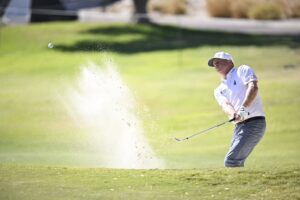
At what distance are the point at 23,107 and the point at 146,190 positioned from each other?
13376mm

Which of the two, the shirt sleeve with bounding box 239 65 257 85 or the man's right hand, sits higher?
the shirt sleeve with bounding box 239 65 257 85

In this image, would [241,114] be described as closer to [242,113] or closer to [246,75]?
[242,113]

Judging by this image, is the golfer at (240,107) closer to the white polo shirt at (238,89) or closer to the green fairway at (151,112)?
the white polo shirt at (238,89)

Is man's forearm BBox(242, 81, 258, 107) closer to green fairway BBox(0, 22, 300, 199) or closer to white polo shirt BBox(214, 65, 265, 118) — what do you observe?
white polo shirt BBox(214, 65, 265, 118)

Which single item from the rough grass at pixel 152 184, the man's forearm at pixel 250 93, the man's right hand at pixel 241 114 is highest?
the man's forearm at pixel 250 93

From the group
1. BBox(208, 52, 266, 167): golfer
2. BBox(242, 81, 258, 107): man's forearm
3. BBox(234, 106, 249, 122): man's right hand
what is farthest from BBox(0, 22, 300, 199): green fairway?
BBox(242, 81, 258, 107): man's forearm

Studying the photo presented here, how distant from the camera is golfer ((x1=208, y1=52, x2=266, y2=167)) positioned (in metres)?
10.5

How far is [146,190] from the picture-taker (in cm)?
977

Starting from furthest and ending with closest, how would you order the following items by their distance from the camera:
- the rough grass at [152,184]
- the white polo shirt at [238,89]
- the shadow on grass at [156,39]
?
1. the shadow on grass at [156,39]
2. the white polo shirt at [238,89]
3. the rough grass at [152,184]

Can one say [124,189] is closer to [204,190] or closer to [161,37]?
[204,190]

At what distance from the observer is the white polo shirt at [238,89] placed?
10.5 m

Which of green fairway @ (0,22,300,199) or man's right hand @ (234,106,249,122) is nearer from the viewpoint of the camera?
green fairway @ (0,22,300,199)

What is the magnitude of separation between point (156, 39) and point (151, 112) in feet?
29.2

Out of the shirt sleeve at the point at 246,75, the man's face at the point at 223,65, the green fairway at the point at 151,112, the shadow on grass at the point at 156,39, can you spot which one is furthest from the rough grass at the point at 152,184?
the shadow on grass at the point at 156,39
